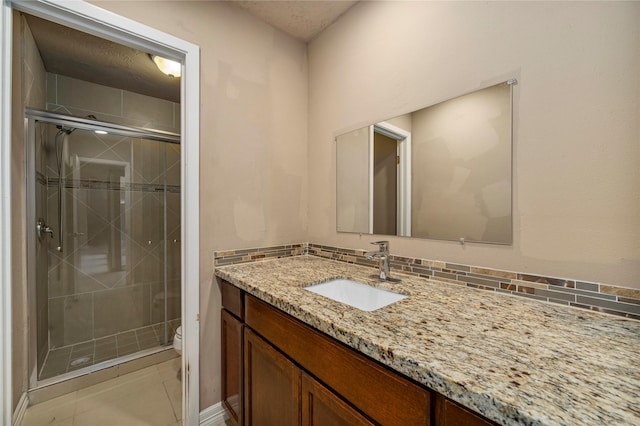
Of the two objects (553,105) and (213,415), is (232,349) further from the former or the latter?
(553,105)

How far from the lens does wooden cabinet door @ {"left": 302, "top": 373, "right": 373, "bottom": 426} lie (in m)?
0.69

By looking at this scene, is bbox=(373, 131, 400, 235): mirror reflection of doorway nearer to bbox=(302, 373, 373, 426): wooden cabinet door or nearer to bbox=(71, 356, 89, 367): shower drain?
bbox=(302, 373, 373, 426): wooden cabinet door

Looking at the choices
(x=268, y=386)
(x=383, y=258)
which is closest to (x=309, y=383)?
(x=268, y=386)

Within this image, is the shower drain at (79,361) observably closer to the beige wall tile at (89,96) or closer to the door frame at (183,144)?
the door frame at (183,144)

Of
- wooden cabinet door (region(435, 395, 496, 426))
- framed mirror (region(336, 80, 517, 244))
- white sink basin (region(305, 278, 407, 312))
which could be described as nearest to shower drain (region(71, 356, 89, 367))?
white sink basin (region(305, 278, 407, 312))

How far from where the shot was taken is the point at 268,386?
3.42 feet

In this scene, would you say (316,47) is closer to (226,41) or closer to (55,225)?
(226,41)

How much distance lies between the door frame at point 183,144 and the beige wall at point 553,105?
3.53 feet

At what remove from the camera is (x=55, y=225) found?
2076 mm

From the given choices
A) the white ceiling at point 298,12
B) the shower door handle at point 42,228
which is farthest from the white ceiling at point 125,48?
the shower door handle at point 42,228

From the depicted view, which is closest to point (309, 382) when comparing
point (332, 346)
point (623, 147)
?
point (332, 346)

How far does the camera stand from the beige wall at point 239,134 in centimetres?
141

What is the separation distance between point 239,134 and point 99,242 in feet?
6.07

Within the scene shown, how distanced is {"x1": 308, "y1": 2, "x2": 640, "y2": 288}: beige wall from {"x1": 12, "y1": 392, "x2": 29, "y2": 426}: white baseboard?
223 centimetres
